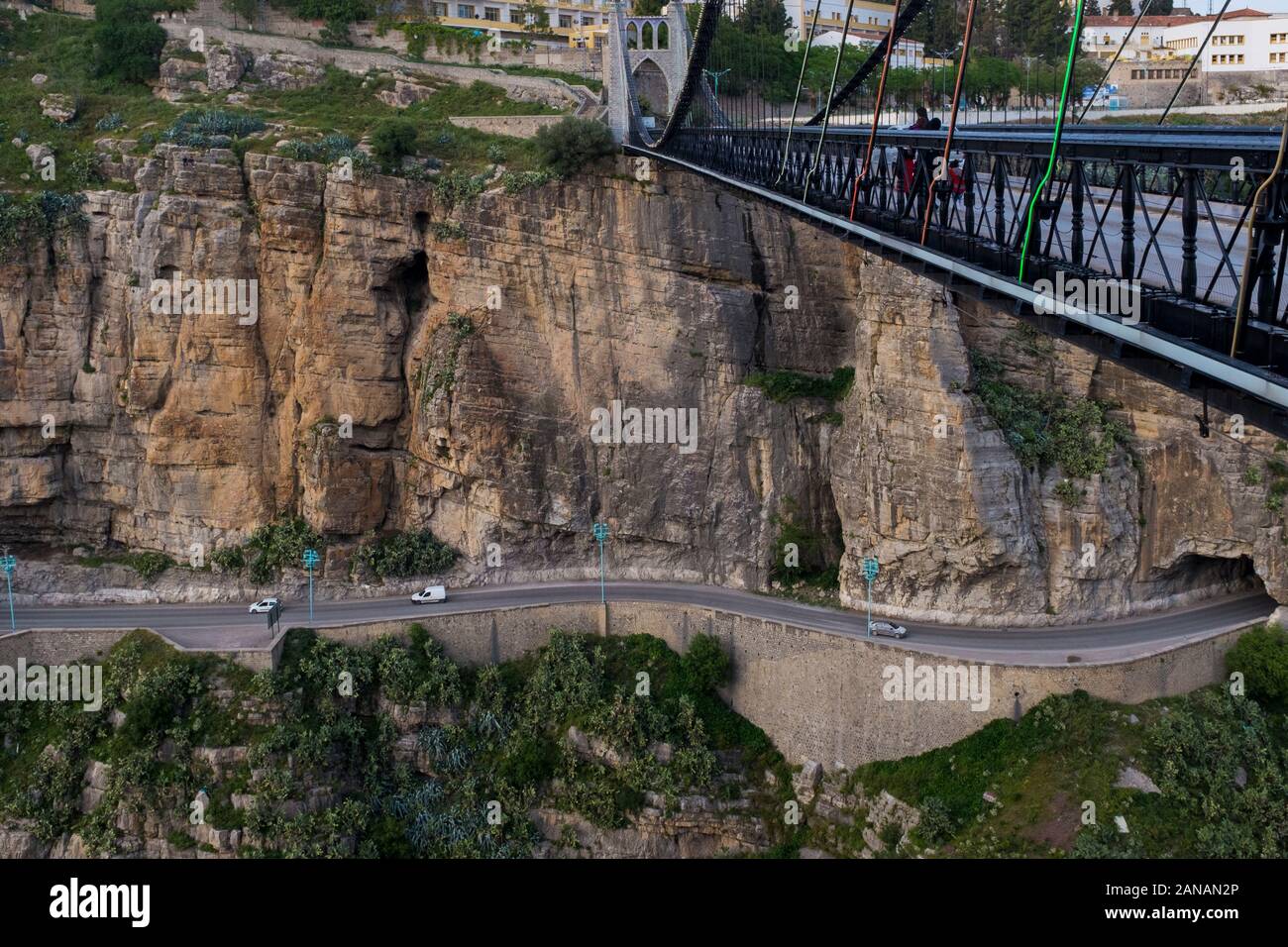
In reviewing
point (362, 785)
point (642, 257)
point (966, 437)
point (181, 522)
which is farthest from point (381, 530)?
point (966, 437)

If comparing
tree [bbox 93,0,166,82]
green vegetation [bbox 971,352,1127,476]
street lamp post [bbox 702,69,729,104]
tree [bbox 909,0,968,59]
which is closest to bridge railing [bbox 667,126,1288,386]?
green vegetation [bbox 971,352,1127,476]

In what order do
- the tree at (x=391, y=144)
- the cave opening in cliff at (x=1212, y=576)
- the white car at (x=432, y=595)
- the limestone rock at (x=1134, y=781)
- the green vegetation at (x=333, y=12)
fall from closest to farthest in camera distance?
the limestone rock at (x=1134, y=781), the cave opening in cliff at (x=1212, y=576), the white car at (x=432, y=595), the tree at (x=391, y=144), the green vegetation at (x=333, y=12)

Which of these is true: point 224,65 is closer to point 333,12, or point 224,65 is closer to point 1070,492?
point 333,12

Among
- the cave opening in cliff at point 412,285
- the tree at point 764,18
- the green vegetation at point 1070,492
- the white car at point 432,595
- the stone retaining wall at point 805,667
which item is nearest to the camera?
the stone retaining wall at point 805,667

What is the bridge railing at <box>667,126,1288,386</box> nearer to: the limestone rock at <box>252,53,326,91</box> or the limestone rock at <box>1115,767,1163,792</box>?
the limestone rock at <box>1115,767,1163,792</box>

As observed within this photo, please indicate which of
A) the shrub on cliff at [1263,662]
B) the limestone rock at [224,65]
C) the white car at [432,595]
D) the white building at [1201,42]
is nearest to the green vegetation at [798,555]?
the white car at [432,595]

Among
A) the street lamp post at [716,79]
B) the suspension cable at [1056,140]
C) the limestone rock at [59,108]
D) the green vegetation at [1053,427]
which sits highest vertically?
the street lamp post at [716,79]

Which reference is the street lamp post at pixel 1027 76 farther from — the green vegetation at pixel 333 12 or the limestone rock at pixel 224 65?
the limestone rock at pixel 224 65

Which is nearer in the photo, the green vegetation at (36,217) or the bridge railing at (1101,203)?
the bridge railing at (1101,203)

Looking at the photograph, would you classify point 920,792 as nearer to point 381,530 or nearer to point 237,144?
point 381,530
